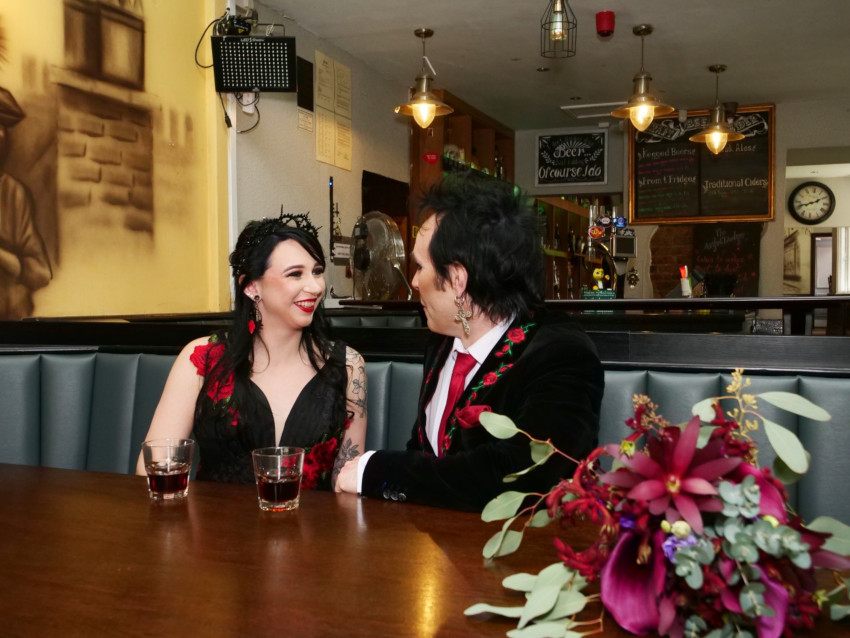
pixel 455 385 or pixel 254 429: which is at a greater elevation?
pixel 455 385

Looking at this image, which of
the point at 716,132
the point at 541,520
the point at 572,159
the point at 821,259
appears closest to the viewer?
the point at 541,520

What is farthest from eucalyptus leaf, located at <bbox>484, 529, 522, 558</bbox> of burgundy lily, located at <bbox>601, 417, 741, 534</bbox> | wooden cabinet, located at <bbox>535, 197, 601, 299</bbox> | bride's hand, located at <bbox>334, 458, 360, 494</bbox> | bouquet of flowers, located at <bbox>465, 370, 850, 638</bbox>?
wooden cabinet, located at <bbox>535, 197, 601, 299</bbox>

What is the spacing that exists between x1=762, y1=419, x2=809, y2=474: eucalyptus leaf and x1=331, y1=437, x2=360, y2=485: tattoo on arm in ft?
4.21

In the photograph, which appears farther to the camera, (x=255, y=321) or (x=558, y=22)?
(x=558, y=22)

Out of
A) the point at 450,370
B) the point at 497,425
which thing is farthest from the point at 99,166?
the point at 497,425

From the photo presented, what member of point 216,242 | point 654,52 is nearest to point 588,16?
point 654,52

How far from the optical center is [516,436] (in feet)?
4.62

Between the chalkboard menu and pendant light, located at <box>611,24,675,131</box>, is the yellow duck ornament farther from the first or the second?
the chalkboard menu

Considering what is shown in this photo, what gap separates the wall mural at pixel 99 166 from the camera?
132 inches

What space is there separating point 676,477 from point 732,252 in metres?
7.96

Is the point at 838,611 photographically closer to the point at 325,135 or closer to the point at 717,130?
the point at 325,135

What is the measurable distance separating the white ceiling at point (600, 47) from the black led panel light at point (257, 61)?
0.59 metres

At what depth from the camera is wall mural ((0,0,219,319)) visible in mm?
3363

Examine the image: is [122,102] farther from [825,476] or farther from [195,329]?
[825,476]
